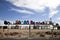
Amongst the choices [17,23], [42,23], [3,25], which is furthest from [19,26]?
[42,23]

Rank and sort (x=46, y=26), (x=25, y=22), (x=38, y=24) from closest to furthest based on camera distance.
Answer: (x=25, y=22)
(x=38, y=24)
(x=46, y=26)

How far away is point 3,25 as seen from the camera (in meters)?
57.6

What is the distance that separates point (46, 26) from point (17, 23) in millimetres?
12084

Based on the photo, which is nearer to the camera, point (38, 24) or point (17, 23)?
point (38, 24)

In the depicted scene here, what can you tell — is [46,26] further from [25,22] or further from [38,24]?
[25,22]

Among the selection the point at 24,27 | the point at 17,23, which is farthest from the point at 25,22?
the point at 17,23

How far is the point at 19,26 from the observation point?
5797cm

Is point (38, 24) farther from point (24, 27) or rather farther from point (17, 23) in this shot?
point (17, 23)

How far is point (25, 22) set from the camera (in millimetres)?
51406

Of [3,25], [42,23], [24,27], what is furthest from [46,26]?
[3,25]

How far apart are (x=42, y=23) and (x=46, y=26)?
107 inches

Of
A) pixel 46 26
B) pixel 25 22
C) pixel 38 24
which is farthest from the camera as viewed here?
pixel 46 26

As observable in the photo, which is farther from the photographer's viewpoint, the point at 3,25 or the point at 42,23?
the point at 42,23

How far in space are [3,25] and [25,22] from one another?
10.9 metres
